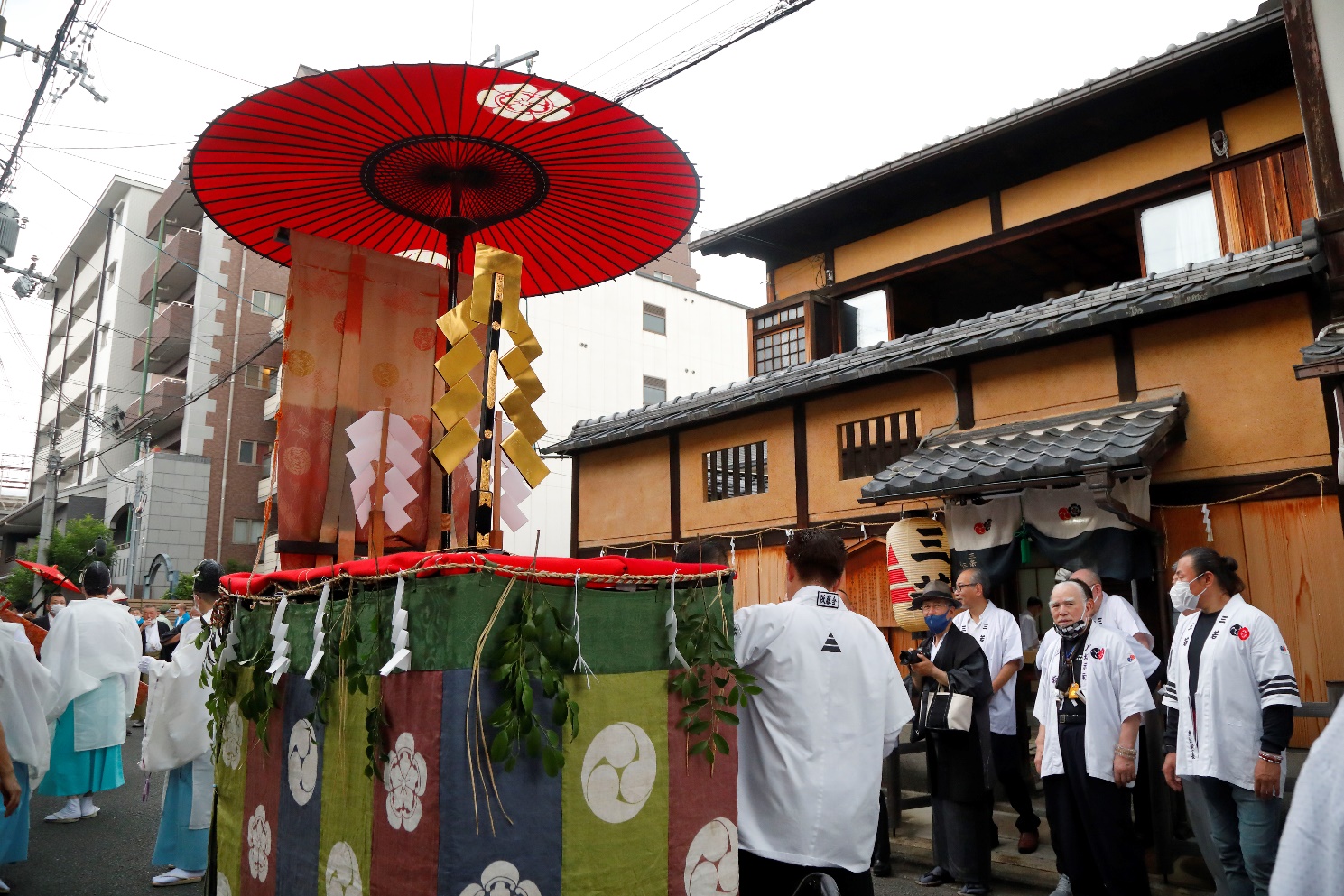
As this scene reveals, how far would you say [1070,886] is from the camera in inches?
217

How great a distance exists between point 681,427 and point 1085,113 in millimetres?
7284

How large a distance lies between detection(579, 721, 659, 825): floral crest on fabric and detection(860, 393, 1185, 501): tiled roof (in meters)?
6.44

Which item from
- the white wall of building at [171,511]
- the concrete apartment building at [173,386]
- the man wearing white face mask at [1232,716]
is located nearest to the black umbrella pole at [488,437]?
the man wearing white face mask at [1232,716]

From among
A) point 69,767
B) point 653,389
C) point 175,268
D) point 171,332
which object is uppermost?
point 175,268

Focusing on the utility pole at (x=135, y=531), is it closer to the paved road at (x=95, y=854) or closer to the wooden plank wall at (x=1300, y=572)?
the paved road at (x=95, y=854)

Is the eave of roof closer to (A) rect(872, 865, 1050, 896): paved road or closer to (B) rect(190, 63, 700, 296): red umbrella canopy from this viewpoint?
(B) rect(190, 63, 700, 296): red umbrella canopy

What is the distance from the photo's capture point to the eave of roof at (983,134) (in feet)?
33.1

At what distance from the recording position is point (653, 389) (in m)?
32.0

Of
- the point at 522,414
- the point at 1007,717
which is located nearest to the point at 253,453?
the point at 1007,717

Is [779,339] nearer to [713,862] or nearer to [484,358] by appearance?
[484,358]

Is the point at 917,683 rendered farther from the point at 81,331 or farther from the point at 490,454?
the point at 81,331

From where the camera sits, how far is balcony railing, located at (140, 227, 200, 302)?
31641mm

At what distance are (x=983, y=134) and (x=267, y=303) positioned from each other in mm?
28448

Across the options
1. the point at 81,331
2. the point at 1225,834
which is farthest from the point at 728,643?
the point at 81,331
